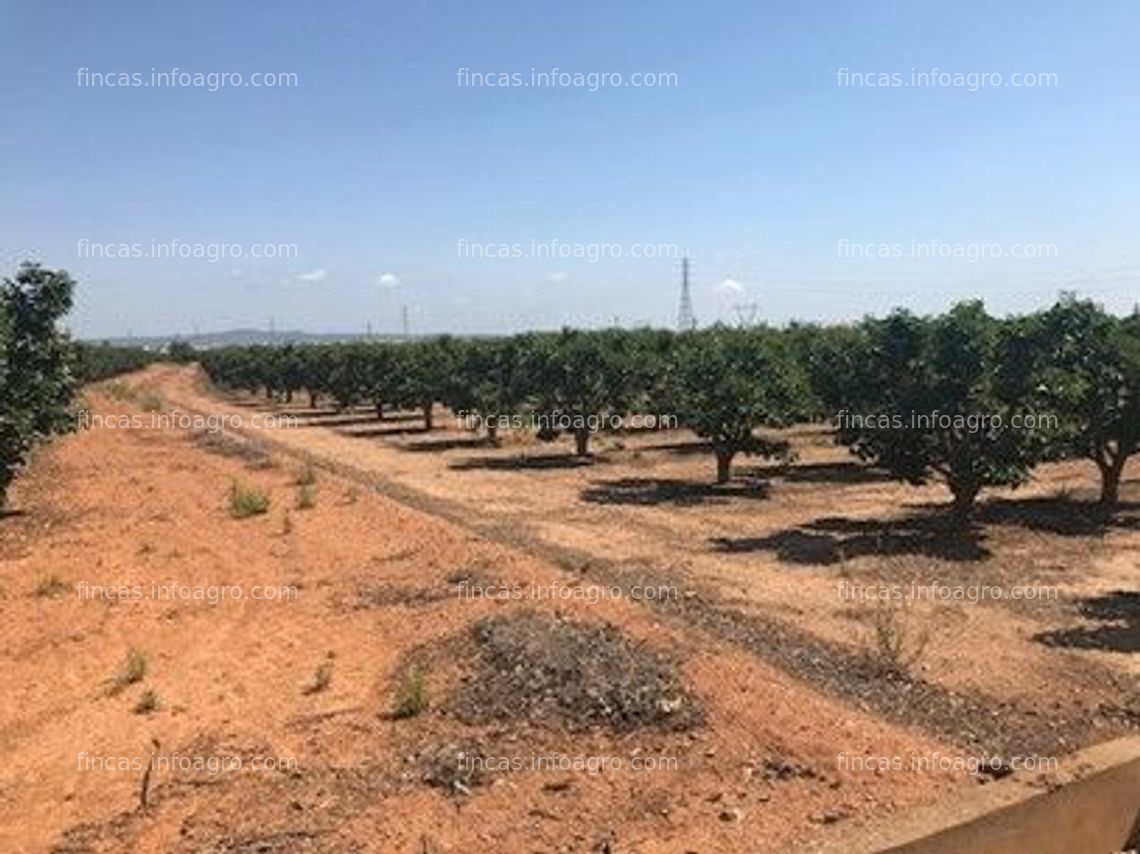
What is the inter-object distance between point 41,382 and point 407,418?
31.1m

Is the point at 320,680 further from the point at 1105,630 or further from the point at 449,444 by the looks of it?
the point at 449,444

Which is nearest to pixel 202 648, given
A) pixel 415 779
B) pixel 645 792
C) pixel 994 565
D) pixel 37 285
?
pixel 415 779

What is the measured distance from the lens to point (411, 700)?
1133 centimetres

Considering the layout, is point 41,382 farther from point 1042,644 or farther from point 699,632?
point 1042,644

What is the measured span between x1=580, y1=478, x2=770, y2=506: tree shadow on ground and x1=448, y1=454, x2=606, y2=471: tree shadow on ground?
411 centimetres

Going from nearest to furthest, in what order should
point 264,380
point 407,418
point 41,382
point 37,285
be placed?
point 41,382 < point 37,285 < point 407,418 < point 264,380

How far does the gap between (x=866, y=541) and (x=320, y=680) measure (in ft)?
36.7

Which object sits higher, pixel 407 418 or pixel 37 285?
pixel 37 285

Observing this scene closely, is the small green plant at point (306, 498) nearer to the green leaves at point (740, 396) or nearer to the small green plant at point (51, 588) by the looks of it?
the small green plant at point (51, 588)

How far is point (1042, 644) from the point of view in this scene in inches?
532

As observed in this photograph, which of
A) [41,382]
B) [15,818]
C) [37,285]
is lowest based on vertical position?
[15,818]

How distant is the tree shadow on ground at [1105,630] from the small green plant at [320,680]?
27.5ft

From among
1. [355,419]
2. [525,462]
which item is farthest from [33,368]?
[355,419]

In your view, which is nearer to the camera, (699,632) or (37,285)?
(699,632)
